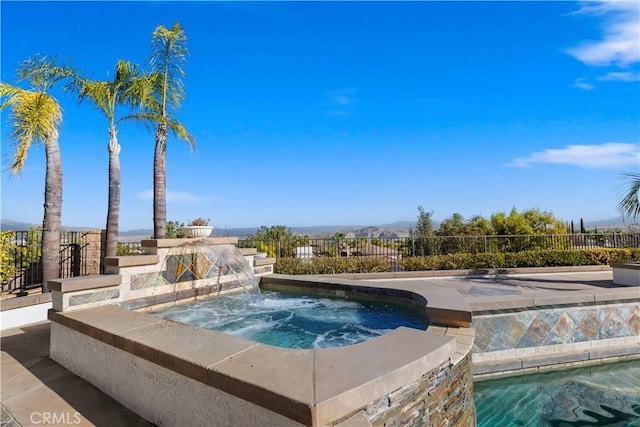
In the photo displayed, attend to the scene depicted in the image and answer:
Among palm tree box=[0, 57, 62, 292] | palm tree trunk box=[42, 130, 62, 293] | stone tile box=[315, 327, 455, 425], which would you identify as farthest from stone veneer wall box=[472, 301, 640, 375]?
palm tree trunk box=[42, 130, 62, 293]

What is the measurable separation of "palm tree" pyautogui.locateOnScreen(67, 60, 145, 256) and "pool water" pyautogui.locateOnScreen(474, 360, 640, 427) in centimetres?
893

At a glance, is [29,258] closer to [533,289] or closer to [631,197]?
[533,289]

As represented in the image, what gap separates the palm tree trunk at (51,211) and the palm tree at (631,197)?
1375 cm

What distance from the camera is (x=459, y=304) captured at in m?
4.00

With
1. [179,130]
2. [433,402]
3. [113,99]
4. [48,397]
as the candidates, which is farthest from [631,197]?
[113,99]

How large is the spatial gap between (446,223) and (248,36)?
13513mm

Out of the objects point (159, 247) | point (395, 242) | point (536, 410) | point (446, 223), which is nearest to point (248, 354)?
point (536, 410)

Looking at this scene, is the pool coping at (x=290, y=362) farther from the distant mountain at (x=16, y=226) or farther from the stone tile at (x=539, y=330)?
the distant mountain at (x=16, y=226)

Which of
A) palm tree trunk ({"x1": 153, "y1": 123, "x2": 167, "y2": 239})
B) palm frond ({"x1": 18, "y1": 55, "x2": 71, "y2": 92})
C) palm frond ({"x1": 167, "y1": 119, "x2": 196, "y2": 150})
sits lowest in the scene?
palm tree trunk ({"x1": 153, "y1": 123, "x2": 167, "y2": 239})

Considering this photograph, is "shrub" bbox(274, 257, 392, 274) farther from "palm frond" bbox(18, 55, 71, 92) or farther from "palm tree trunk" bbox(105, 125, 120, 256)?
"palm frond" bbox(18, 55, 71, 92)

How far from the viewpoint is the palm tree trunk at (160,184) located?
9414 mm

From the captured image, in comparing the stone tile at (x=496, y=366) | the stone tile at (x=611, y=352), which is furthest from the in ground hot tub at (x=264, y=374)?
the stone tile at (x=611, y=352)

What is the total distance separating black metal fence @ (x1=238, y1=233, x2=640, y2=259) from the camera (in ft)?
40.3

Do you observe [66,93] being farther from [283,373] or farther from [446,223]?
[446,223]
